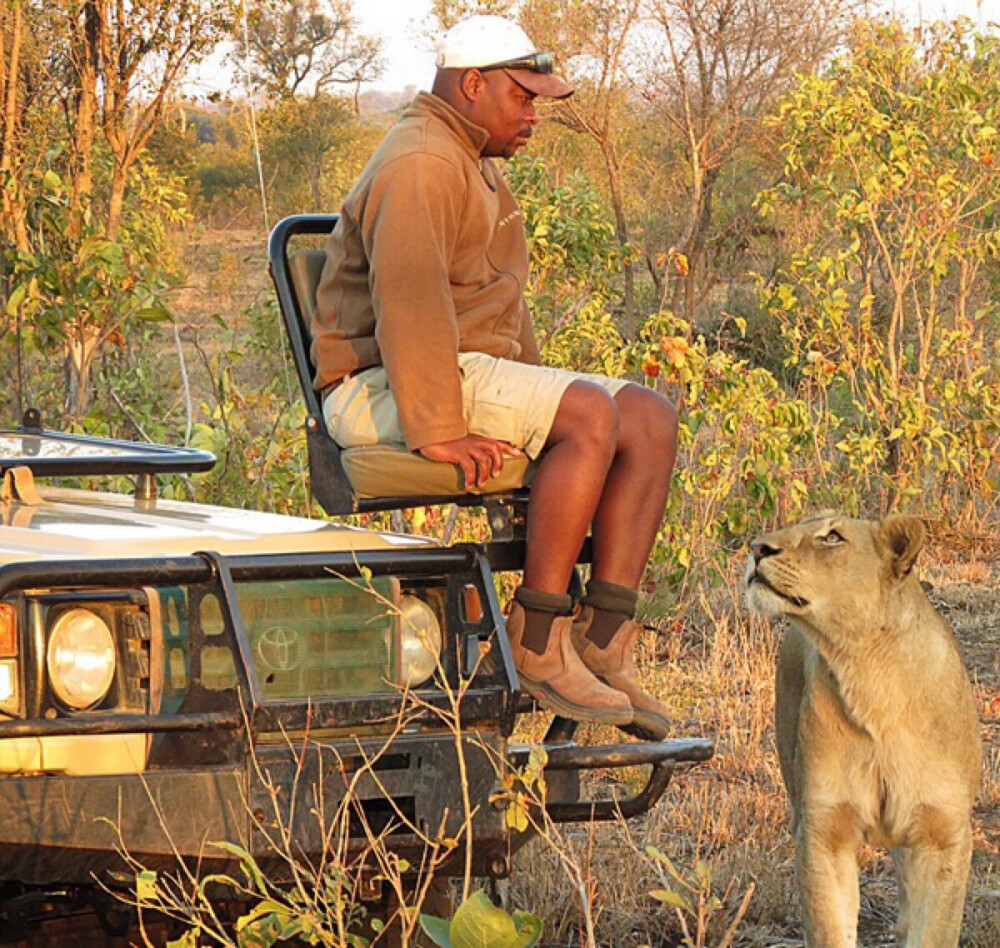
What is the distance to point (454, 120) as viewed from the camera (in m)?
3.95

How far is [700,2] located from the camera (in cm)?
1647

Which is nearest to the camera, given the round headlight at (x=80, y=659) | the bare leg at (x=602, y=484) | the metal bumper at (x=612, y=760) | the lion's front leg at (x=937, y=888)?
the round headlight at (x=80, y=659)

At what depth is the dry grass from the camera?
434 centimetres

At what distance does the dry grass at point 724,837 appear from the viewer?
434cm

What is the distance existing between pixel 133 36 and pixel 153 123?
1.19ft

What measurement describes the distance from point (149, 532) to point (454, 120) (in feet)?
3.55

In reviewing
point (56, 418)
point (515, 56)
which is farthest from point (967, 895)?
point (56, 418)

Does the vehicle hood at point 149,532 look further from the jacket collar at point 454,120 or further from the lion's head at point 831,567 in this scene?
the jacket collar at point 454,120

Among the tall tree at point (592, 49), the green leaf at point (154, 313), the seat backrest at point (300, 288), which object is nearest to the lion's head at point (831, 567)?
the seat backrest at point (300, 288)

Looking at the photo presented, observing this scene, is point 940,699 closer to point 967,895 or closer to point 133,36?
point 967,895

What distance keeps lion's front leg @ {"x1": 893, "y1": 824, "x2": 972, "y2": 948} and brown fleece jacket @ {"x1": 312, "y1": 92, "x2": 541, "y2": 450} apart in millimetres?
1326

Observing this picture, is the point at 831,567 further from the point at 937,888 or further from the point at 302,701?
the point at 302,701

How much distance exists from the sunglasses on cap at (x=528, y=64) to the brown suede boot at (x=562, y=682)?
3.68 ft

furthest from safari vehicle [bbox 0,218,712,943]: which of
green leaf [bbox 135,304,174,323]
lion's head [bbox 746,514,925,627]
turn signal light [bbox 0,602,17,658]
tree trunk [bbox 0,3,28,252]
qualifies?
tree trunk [bbox 0,3,28,252]
